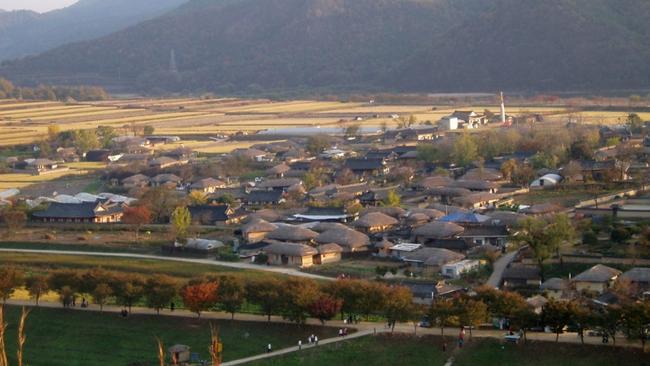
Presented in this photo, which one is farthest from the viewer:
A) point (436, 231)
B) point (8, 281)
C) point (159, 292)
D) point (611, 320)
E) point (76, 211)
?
point (76, 211)

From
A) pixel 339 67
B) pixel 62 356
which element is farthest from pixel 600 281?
pixel 339 67

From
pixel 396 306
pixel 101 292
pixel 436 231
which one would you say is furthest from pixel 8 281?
pixel 436 231

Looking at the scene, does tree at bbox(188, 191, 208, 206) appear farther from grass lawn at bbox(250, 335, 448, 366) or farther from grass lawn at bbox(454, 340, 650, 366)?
grass lawn at bbox(454, 340, 650, 366)

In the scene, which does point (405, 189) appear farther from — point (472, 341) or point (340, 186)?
point (472, 341)

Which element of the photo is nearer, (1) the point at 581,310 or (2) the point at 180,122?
(1) the point at 581,310

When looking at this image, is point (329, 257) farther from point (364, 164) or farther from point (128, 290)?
point (364, 164)
